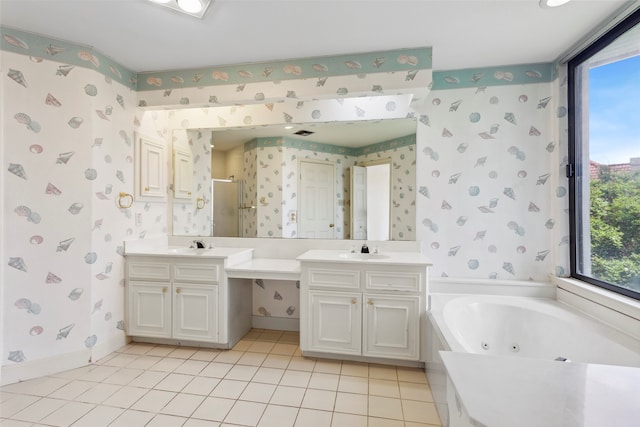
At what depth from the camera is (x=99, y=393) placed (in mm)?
1846

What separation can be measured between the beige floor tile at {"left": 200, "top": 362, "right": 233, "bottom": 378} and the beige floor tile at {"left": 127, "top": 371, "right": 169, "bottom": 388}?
0.27m

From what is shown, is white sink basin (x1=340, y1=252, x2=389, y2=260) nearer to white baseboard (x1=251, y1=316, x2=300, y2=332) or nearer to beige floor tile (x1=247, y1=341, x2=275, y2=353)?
white baseboard (x1=251, y1=316, x2=300, y2=332)

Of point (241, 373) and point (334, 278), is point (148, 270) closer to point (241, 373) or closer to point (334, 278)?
point (241, 373)

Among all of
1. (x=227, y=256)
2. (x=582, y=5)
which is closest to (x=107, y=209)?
(x=227, y=256)

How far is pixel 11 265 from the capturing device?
195 centimetres

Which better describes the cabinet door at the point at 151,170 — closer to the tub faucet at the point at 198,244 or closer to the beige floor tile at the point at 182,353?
the tub faucet at the point at 198,244

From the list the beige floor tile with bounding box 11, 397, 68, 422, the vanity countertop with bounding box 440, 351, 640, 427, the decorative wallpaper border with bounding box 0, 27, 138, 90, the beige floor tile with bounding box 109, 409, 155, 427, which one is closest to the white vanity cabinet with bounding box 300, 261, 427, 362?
the beige floor tile with bounding box 109, 409, 155, 427

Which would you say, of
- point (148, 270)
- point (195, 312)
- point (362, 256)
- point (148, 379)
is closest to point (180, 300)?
point (195, 312)

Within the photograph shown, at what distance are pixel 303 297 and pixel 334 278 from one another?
0.29 metres

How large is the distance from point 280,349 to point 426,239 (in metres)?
1.55

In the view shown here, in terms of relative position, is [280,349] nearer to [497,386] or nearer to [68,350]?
[68,350]

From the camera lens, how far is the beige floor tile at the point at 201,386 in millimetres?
1861

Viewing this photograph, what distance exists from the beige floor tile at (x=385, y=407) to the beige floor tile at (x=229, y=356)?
3.57 feet

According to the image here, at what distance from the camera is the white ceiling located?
174 cm
